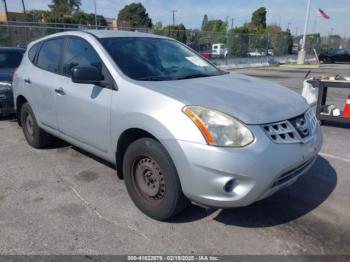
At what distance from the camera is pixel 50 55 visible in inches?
177

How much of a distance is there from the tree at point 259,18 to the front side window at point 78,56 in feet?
235

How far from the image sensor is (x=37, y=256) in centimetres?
261

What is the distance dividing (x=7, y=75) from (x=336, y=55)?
1332 inches

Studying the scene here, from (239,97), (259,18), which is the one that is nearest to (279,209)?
(239,97)

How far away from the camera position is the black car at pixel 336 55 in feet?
109

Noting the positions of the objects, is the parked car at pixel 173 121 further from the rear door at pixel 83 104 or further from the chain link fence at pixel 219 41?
the chain link fence at pixel 219 41

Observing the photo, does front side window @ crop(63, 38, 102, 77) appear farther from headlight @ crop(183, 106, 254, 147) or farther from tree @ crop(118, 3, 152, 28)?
tree @ crop(118, 3, 152, 28)

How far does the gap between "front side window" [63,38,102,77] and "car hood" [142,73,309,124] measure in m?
0.81

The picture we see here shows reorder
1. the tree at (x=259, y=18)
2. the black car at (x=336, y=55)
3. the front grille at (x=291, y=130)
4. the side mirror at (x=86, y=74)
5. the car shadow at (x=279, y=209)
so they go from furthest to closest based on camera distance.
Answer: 1. the tree at (x=259, y=18)
2. the black car at (x=336, y=55)
3. the side mirror at (x=86, y=74)
4. the car shadow at (x=279, y=209)
5. the front grille at (x=291, y=130)

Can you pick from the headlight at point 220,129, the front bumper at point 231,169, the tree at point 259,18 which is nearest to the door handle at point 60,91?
the front bumper at point 231,169

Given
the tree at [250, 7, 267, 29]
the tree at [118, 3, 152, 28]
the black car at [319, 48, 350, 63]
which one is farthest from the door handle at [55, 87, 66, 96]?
the tree at [118, 3, 152, 28]

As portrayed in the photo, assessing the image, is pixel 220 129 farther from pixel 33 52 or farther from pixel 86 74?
pixel 33 52

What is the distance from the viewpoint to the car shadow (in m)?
3.14

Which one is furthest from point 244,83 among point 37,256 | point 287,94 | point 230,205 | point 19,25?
point 19,25
